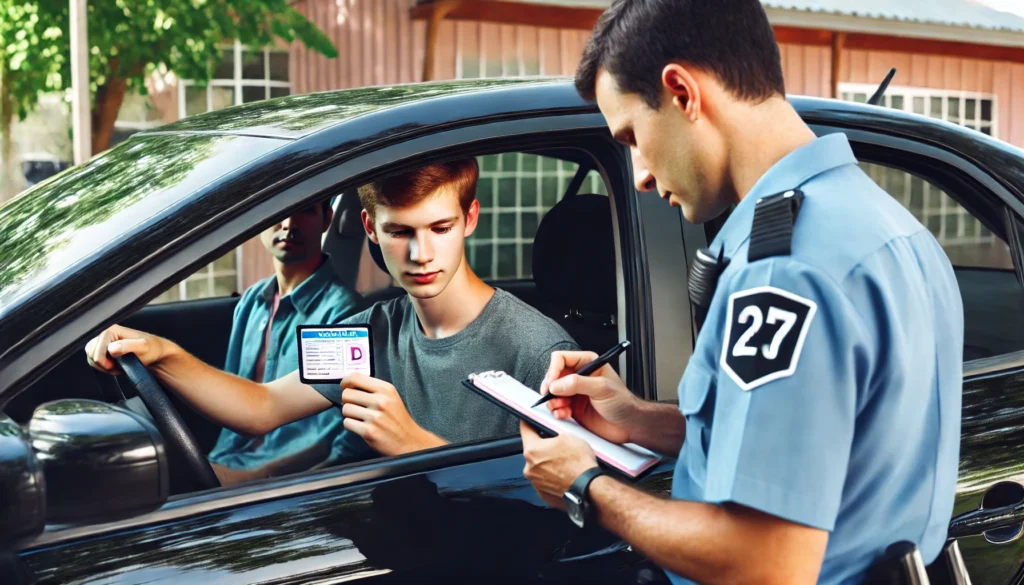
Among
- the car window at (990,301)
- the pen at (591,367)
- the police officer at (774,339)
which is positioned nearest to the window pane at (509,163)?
the car window at (990,301)

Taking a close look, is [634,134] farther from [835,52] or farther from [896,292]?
[835,52]

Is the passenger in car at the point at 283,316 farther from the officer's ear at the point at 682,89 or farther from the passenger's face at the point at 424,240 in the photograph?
the officer's ear at the point at 682,89

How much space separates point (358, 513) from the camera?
162 cm

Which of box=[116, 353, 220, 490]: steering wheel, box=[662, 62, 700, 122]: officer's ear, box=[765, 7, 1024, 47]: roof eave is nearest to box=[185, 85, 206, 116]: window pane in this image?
box=[765, 7, 1024, 47]: roof eave

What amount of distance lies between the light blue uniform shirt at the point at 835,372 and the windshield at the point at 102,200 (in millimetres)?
808

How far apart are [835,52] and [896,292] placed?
12.6 m

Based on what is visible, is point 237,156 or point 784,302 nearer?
point 784,302

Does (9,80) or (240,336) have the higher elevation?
(9,80)

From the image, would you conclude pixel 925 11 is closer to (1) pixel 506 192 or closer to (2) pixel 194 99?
(1) pixel 506 192

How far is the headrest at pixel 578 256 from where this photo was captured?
2.23 m

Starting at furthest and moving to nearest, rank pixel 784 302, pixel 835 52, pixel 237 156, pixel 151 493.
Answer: pixel 835 52 → pixel 237 156 → pixel 151 493 → pixel 784 302

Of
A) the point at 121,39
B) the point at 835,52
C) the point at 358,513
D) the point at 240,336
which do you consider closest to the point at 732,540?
the point at 358,513

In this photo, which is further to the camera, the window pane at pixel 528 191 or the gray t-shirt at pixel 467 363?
the window pane at pixel 528 191

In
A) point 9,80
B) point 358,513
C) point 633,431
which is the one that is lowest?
point 358,513
